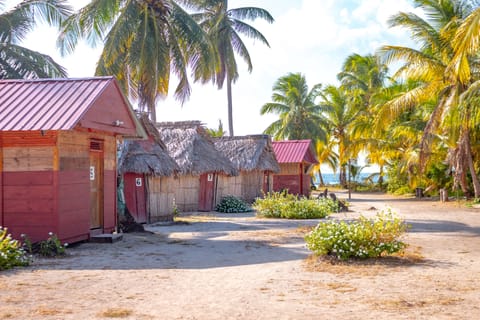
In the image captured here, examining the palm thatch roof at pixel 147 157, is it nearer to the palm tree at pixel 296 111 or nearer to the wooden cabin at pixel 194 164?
the wooden cabin at pixel 194 164

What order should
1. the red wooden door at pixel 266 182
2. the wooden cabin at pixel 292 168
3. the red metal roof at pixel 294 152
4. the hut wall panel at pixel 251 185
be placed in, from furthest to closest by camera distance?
the wooden cabin at pixel 292 168 < the red metal roof at pixel 294 152 < the red wooden door at pixel 266 182 < the hut wall panel at pixel 251 185

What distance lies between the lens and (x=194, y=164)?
2333 cm

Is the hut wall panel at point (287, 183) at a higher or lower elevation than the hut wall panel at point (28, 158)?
lower

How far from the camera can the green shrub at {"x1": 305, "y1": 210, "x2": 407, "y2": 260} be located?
9.56 meters

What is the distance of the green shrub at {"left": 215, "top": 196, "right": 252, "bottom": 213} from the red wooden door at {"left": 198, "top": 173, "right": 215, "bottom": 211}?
0.47 m

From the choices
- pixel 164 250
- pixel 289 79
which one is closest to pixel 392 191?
pixel 289 79

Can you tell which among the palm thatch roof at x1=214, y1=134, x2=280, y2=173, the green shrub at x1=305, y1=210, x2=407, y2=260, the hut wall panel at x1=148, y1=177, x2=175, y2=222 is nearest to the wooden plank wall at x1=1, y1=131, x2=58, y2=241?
the green shrub at x1=305, y1=210, x2=407, y2=260

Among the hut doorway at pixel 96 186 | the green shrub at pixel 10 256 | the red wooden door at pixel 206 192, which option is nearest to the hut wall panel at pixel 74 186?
the hut doorway at pixel 96 186

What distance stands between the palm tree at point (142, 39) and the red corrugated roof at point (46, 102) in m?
7.78

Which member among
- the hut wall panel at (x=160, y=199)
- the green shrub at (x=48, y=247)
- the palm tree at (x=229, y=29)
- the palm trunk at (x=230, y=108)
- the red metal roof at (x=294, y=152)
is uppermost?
the palm tree at (x=229, y=29)

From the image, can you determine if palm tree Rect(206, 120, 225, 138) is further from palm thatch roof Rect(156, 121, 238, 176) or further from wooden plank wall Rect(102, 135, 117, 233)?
wooden plank wall Rect(102, 135, 117, 233)

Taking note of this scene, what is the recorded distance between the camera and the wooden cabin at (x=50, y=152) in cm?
1129

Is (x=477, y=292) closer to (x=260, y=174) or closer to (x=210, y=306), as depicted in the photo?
(x=210, y=306)

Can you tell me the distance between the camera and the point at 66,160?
11.7 metres
